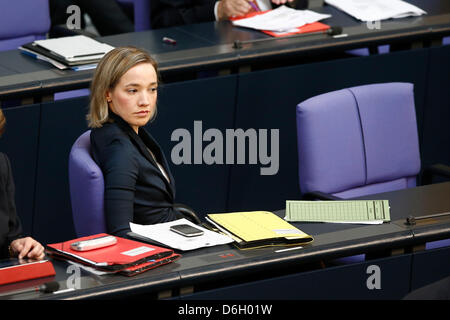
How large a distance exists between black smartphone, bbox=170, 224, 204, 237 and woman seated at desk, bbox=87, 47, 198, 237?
0.92 ft

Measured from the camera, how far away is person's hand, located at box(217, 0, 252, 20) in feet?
15.8

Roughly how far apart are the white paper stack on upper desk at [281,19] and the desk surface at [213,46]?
54 mm

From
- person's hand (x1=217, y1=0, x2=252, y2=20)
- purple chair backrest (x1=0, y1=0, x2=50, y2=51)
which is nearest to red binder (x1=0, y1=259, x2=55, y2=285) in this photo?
purple chair backrest (x1=0, y1=0, x2=50, y2=51)

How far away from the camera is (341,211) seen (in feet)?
10.4

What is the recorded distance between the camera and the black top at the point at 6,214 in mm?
2971

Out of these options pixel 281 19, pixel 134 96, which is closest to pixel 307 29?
pixel 281 19

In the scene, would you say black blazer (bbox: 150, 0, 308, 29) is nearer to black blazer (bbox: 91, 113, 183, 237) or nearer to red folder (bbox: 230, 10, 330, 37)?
red folder (bbox: 230, 10, 330, 37)

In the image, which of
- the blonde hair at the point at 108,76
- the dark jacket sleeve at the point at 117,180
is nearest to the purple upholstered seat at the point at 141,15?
the blonde hair at the point at 108,76

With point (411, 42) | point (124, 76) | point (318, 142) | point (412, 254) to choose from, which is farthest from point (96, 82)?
point (411, 42)

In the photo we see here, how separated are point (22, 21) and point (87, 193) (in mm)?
1881

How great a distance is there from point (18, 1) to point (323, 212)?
2.17 metres

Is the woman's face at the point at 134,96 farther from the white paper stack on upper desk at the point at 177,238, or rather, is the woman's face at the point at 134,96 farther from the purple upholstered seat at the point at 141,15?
the purple upholstered seat at the point at 141,15
